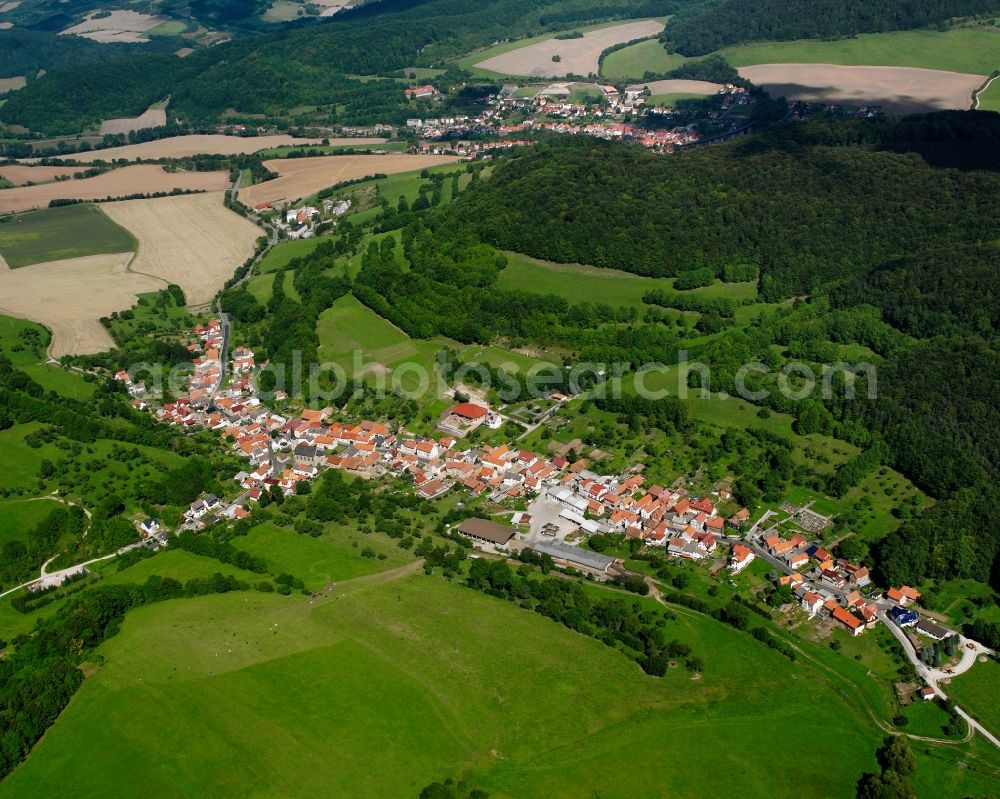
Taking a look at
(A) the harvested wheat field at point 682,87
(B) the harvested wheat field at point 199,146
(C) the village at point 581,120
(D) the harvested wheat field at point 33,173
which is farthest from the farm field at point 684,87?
(D) the harvested wheat field at point 33,173

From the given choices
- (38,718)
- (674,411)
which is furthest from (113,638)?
(674,411)

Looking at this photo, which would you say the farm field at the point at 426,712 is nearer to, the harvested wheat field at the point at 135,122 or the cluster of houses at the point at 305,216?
the cluster of houses at the point at 305,216

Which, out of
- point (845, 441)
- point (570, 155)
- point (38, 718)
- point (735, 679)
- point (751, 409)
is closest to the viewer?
point (38, 718)

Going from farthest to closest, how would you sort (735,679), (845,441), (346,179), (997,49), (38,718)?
(997,49), (346,179), (845,441), (735,679), (38,718)

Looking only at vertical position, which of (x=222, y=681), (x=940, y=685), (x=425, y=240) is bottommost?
(x=940, y=685)

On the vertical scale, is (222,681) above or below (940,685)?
above

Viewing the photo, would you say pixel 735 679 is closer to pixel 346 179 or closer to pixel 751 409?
pixel 751 409
